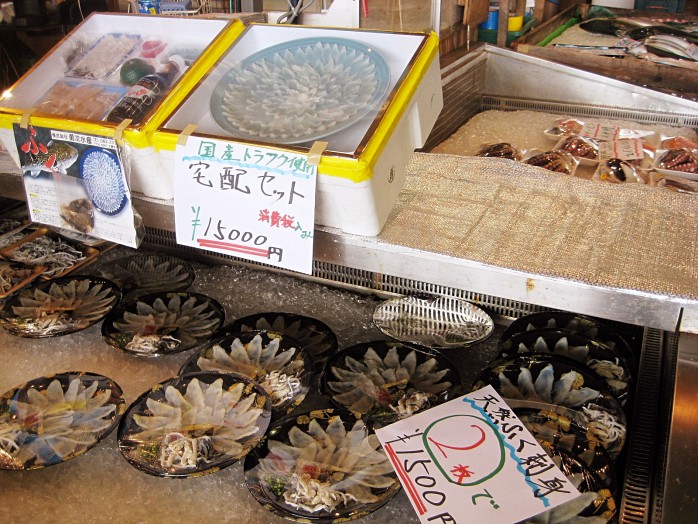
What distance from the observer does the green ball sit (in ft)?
4.71

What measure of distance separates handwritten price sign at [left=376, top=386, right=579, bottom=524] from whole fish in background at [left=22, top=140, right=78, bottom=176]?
34.7 inches

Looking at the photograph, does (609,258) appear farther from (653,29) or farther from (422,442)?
(653,29)

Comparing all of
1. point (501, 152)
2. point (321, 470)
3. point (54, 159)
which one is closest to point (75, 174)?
point (54, 159)

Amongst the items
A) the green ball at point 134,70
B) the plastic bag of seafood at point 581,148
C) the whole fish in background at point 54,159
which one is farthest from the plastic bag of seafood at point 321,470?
the plastic bag of seafood at point 581,148

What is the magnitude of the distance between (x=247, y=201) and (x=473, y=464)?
623 mm

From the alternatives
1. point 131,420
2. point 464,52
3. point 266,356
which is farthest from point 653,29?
point 131,420

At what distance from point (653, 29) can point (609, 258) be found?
3.70 metres

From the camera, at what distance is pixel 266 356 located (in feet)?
4.66

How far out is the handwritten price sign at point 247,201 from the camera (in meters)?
1.09

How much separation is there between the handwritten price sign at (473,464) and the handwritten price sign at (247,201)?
0.38 m

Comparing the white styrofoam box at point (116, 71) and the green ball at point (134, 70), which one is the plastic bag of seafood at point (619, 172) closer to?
the white styrofoam box at point (116, 71)

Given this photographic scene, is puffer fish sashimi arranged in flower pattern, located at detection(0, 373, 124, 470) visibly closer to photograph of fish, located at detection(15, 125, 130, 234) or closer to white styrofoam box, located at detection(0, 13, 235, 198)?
photograph of fish, located at detection(15, 125, 130, 234)

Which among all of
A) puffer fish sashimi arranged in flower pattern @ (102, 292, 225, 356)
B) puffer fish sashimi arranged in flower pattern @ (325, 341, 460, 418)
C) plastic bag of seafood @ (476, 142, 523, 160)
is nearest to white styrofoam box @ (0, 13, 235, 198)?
puffer fish sashimi arranged in flower pattern @ (102, 292, 225, 356)

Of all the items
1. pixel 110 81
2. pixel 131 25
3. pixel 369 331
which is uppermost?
pixel 131 25
